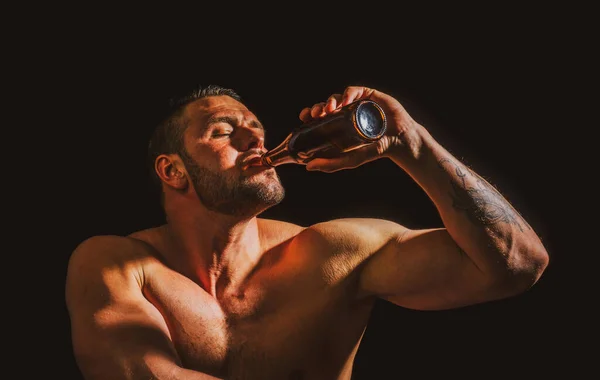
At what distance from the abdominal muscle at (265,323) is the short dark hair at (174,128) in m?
0.35

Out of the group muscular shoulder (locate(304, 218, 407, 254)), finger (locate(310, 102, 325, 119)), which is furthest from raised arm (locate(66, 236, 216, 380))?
finger (locate(310, 102, 325, 119))

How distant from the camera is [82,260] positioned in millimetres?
2346

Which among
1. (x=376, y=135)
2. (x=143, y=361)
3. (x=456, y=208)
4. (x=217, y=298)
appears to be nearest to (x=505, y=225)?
(x=456, y=208)

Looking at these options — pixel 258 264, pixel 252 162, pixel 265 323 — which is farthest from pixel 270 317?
pixel 252 162

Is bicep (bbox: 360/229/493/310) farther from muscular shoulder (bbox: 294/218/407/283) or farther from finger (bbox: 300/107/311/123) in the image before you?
finger (bbox: 300/107/311/123)

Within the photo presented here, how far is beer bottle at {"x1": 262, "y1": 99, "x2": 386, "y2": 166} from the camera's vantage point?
6.98 feet

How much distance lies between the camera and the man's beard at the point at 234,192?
2373 mm

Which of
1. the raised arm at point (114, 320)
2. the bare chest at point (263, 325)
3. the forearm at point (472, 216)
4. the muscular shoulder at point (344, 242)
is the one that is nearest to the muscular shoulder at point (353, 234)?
the muscular shoulder at point (344, 242)

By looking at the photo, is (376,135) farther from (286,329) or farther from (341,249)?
(286,329)

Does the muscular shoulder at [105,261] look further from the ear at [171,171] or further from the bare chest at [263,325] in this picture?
the ear at [171,171]

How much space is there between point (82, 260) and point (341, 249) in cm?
70

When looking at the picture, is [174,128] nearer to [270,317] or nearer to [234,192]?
[234,192]

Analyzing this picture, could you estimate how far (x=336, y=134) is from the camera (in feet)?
7.14

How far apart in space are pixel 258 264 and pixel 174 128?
1.52 ft
